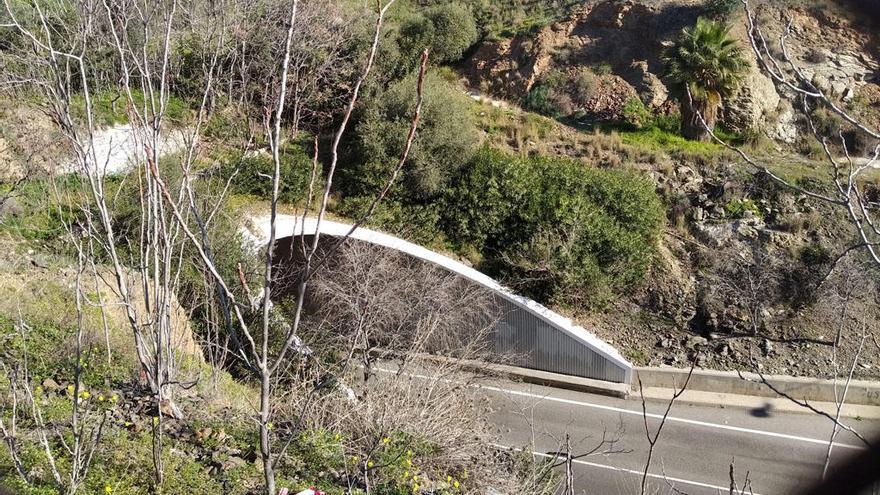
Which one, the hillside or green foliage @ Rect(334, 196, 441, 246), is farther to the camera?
green foliage @ Rect(334, 196, 441, 246)

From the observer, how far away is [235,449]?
22.0 ft

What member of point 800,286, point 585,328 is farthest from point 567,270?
point 800,286

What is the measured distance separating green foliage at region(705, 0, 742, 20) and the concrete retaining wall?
40.0 feet

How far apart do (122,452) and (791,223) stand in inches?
556

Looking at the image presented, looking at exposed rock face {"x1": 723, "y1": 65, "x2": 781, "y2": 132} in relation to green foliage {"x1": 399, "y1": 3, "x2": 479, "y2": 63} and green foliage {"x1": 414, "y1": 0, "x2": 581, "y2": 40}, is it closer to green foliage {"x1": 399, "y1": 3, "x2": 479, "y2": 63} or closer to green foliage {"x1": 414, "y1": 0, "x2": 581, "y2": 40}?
green foliage {"x1": 414, "y1": 0, "x2": 581, "y2": 40}

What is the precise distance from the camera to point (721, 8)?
2003cm

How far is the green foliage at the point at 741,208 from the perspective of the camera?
15320 millimetres

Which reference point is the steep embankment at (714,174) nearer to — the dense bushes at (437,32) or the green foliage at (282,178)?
the dense bushes at (437,32)

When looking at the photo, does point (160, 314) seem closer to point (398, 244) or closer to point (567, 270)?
point (398, 244)

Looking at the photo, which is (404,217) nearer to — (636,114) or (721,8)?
(636,114)

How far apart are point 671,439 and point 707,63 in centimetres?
994

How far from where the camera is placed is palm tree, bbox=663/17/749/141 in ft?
54.4

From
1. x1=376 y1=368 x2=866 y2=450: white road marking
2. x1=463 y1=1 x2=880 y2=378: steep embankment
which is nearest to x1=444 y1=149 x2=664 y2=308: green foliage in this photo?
x1=463 y1=1 x2=880 y2=378: steep embankment

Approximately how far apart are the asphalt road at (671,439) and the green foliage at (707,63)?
867 centimetres
